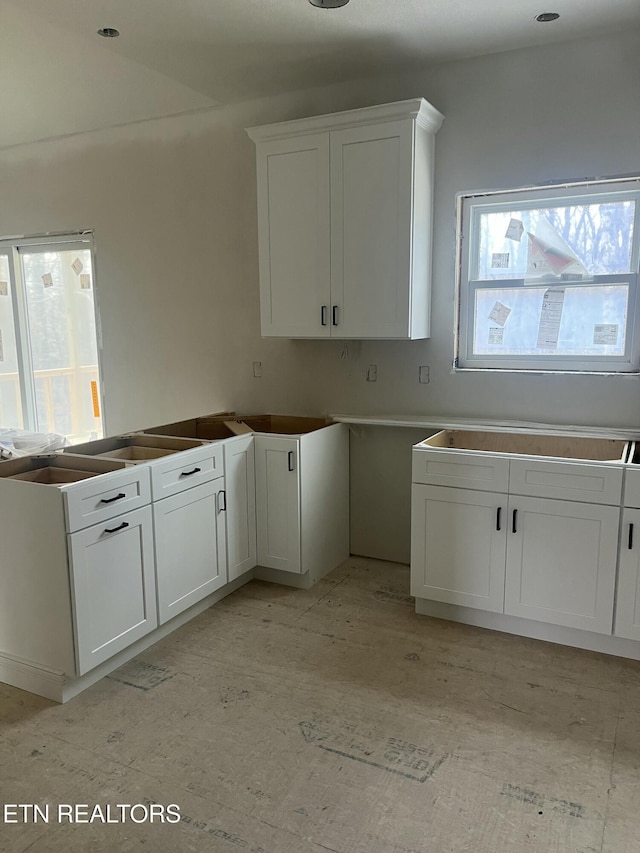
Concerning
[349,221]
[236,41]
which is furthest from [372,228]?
[236,41]

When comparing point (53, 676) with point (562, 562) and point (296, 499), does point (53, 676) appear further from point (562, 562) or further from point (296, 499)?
point (562, 562)

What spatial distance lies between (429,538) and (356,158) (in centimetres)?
192

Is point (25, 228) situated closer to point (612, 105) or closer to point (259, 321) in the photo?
point (259, 321)

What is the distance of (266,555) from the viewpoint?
11.6ft

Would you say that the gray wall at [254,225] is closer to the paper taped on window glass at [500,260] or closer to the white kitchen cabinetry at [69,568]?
the paper taped on window glass at [500,260]

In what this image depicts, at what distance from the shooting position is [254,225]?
3.91 meters

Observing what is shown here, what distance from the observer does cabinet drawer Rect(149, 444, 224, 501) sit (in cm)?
284

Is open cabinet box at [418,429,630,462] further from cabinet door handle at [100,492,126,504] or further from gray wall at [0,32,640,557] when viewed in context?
cabinet door handle at [100,492,126,504]

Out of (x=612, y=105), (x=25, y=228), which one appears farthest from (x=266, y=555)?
(x=25, y=228)

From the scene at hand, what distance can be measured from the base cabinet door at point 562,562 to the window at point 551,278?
837mm

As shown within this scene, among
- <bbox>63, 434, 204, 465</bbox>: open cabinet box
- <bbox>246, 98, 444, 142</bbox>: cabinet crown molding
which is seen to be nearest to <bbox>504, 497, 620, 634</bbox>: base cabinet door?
<bbox>63, 434, 204, 465</bbox>: open cabinet box

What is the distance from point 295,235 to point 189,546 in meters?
1.72

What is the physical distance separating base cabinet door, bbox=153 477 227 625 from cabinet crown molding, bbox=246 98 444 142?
1848mm

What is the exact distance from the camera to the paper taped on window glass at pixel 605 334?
10.3 ft
